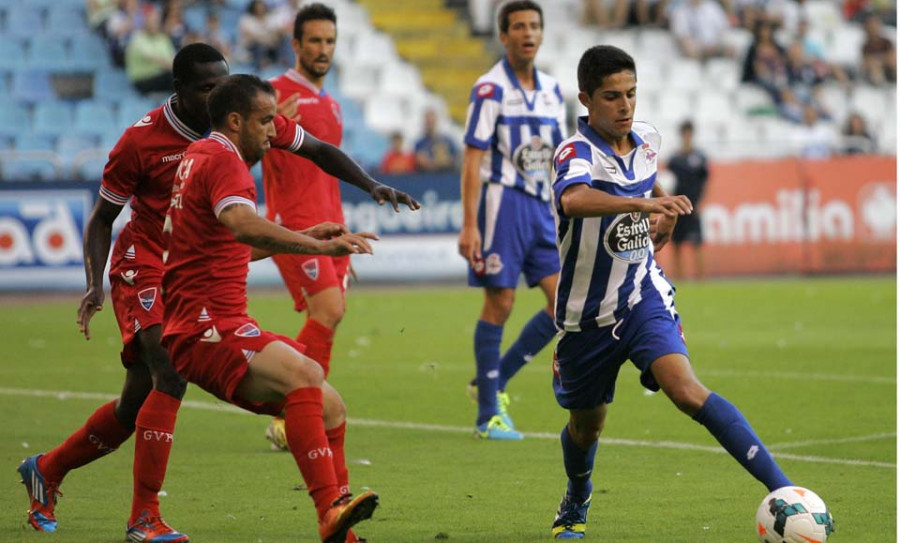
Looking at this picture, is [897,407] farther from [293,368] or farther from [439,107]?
[439,107]

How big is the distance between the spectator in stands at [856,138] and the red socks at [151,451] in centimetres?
1906

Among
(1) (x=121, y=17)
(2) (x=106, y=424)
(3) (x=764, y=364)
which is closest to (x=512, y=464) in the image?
(2) (x=106, y=424)

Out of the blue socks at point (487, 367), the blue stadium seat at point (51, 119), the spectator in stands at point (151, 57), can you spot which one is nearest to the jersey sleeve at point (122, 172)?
the blue socks at point (487, 367)

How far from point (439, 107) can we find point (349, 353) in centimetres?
1277

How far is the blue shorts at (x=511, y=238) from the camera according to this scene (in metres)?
9.47

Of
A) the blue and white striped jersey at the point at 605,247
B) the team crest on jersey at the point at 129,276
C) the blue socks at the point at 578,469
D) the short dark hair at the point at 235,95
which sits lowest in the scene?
the blue socks at the point at 578,469

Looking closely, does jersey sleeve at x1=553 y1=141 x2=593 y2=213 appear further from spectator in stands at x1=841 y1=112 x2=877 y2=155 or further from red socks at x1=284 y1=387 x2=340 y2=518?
spectator in stands at x1=841 y1=112 x2=877 y2=155

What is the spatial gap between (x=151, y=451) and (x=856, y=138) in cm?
1987

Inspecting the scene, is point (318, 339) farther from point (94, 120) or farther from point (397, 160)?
point (94, 120)

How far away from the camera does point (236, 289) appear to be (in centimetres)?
594

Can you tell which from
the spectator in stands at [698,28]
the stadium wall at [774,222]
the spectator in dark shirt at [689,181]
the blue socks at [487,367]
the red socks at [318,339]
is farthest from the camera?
the spectator in stands at [698,28]

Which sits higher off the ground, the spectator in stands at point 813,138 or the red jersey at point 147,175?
the red jersey at point 147,175

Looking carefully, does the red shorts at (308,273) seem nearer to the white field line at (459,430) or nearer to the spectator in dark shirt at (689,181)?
the white field line at (459,430)

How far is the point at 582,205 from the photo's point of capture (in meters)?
5.89
